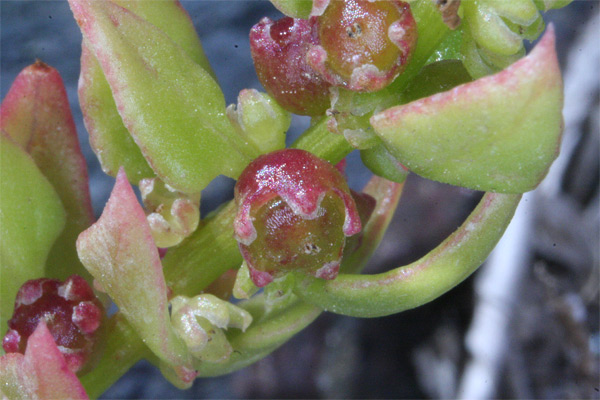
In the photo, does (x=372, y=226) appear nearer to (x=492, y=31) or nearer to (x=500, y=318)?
(x=492, y=31)

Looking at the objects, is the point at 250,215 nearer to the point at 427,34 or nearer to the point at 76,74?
the point at 427,34

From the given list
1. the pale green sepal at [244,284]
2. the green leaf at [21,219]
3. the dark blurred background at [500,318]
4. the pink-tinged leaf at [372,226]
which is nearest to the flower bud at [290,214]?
the pale green sepal at [244,284]

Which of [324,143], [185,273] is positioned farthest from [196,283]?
[324,143]

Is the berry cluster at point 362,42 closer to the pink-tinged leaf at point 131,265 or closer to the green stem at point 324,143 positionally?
the green stem at point 324,143

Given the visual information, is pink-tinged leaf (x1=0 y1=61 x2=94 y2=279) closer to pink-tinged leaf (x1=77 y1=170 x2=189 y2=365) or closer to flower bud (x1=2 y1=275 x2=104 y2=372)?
flower bud (x1=2 y1=275 x2=104 y2=372)

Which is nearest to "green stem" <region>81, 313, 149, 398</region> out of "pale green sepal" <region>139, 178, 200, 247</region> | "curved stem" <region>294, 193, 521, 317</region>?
"pale green sepal" <region>139, 178, 200, 247</region>

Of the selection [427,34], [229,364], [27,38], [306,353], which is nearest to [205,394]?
[306,353]
